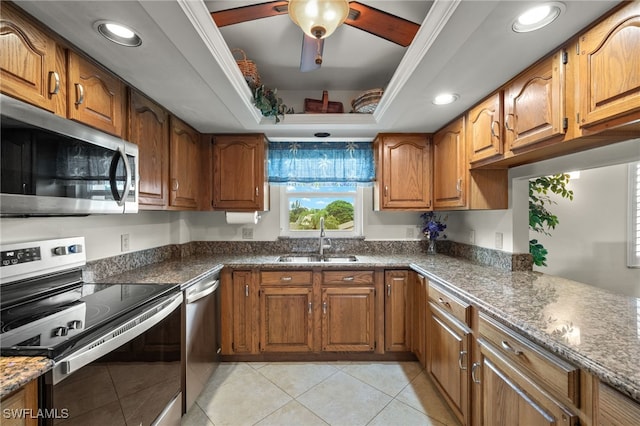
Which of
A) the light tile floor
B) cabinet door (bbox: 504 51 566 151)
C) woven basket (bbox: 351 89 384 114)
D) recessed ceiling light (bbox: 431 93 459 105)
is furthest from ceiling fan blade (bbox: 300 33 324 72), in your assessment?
the light tile floor

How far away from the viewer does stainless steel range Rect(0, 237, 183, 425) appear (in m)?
0.94

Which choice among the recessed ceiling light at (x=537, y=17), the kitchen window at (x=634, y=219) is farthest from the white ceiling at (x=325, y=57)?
the kitchen window at (x=634, y=219)

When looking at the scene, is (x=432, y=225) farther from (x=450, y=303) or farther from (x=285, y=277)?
(x=285, y=277)

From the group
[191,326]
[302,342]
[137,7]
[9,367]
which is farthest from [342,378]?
[137,7]

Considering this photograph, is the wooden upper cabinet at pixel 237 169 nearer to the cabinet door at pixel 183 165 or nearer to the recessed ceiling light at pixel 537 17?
the cabinet door at pixel 183 165

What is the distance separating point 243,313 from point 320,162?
63.7 inches

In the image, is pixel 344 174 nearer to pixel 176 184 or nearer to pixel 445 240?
pixel 445 240

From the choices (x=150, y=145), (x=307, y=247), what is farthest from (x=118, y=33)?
(x=307, y=247)

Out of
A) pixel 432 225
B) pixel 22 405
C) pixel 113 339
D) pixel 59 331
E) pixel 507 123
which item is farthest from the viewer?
pixel 432 225

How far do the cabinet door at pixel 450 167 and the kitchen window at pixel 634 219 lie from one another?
1.64 meters

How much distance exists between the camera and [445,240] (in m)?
3.02

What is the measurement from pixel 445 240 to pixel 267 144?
213 centimetres

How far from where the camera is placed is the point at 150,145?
192 centimetres

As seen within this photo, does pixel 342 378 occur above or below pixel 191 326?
below
